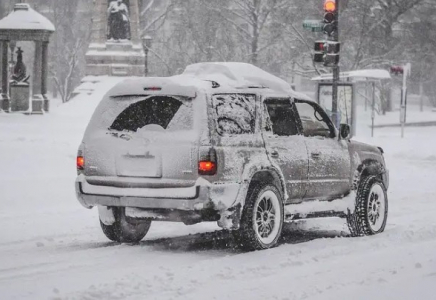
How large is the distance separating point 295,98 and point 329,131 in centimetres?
74

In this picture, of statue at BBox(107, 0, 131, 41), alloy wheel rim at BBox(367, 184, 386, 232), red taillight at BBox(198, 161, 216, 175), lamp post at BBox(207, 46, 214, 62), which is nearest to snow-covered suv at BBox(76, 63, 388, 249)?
red taillight at BBox(198, 161, 216, 175)

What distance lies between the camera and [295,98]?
11.3 metres

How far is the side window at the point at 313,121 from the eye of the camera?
37.6 feet

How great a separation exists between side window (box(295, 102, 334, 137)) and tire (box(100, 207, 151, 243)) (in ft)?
7.04

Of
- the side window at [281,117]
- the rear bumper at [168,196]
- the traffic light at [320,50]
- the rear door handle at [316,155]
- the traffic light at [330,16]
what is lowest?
the rear bumper at [168,196]

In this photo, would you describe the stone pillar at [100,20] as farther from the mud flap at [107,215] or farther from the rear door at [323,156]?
the mud flap at [107,215]

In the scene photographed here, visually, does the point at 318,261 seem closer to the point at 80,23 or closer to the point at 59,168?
the point at 59,168

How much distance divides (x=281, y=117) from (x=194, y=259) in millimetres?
2151

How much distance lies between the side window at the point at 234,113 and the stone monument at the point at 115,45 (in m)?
28.7

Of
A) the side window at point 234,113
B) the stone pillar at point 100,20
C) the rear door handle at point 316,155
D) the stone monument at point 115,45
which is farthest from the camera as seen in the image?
the stone pillar at point 100,20

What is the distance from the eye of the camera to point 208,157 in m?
9.71

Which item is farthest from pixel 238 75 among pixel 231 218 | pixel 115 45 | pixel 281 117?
pixel 115 45

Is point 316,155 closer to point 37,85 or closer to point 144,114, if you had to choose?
point 144,114

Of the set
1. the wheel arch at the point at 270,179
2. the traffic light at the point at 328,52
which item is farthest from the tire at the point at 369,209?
the traffic light at the point at 328,52
